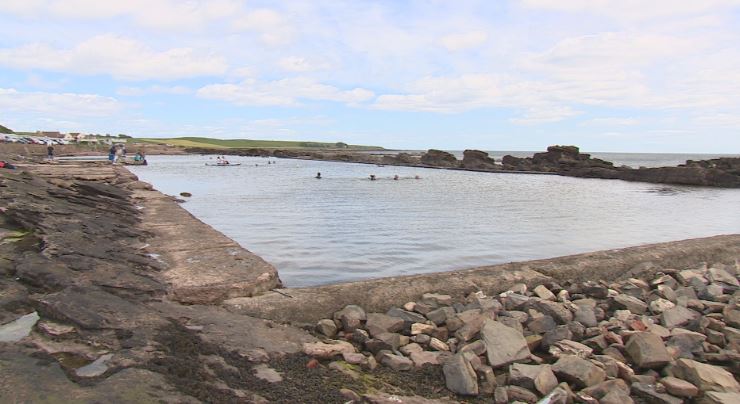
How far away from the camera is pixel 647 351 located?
160 inches

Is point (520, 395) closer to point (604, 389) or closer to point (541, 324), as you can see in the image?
point (604, 389)

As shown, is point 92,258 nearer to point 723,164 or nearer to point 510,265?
point 510,265

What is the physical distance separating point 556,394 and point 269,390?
187 cm

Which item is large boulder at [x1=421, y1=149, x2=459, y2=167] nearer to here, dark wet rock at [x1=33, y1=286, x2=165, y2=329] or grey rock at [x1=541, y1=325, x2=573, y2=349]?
grey rock at [x1=541, y1=325, x2=573, y2=349]

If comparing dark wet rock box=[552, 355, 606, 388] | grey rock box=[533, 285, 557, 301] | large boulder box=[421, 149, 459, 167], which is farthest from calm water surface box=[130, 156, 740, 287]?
large boulder box=[421, 149, 459, 167]

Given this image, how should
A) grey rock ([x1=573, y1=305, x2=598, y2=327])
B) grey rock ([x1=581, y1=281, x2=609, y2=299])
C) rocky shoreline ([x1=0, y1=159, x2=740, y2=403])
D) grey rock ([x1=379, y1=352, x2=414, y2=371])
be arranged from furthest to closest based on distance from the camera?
grey rock ([x1=581, y1=281, x2=609, y2=299])
grey rock ([x1=573, y1=305, x2=598, y2=327])
grey rock ([x1=379, y1=352, x2=414, y2=371])
rocky shoreline ([x1=0, y1=159, x2=740, y2=403])

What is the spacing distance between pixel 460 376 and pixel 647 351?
1.66 meters

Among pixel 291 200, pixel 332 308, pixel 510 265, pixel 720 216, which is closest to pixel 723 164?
pixel 720 216

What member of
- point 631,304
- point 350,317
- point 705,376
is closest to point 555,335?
point 705,376

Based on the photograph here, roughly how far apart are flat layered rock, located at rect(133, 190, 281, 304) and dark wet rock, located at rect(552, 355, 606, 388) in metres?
2.89

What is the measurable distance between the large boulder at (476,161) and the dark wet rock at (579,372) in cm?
5683

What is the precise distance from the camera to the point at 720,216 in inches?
709

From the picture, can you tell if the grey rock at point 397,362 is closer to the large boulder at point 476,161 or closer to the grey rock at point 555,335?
the grey rock at point 555,335

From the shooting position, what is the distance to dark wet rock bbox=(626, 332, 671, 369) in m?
4.00
